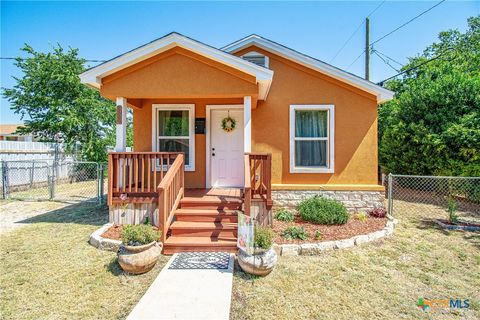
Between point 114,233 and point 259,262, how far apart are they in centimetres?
308

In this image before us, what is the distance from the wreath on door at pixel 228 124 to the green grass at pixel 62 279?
398 cm

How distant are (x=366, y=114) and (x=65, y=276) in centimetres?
734

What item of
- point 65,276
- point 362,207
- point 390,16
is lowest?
point 65,276

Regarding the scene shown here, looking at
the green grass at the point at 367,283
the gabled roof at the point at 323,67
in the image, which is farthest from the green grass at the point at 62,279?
the gabled roof at the point at 323,67

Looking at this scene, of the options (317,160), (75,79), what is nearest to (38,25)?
(75,79)

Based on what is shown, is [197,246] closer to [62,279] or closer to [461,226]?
[62,279]

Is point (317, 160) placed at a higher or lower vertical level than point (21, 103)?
lower

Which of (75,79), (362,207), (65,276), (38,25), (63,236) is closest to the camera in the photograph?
(65,276)

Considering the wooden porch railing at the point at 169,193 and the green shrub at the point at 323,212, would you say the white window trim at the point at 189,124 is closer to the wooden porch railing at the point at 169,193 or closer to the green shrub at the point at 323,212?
the wooden porch railing at the point at 169,193

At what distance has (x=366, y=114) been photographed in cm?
675

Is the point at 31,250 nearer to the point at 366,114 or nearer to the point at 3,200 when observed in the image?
the point at 3,200

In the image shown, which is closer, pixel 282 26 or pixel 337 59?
pixel 282 26

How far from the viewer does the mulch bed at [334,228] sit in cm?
484

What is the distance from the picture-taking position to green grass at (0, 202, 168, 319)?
9.62ft
